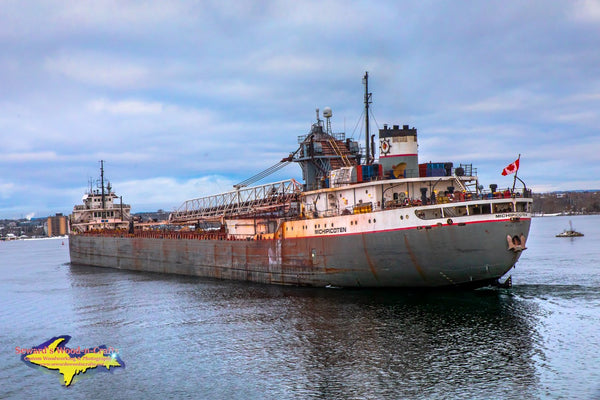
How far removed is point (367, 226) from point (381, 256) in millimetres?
2391

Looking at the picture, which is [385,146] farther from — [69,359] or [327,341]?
[69,359]

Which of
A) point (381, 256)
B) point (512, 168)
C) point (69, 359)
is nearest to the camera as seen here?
point (69, 359)

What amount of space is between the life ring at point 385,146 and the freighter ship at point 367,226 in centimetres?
8

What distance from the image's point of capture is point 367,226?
123 ft

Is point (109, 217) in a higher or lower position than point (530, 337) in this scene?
higher

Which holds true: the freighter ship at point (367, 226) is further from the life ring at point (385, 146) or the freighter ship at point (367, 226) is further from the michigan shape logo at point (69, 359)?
the michigan shape logo at point (69, 359)

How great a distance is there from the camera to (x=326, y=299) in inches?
1505

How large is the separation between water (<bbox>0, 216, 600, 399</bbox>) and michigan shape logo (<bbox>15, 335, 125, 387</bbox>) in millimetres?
719

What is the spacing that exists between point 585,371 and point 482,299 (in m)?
13.5

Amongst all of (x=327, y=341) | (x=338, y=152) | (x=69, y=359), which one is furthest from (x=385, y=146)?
(x=69, y=359)

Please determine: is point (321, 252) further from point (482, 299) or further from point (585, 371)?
point (585, 371)

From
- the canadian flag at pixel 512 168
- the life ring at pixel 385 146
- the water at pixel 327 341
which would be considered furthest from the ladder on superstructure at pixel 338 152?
the canadian flag at pixel 512 168

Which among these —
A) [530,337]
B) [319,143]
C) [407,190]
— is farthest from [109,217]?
[530,337]

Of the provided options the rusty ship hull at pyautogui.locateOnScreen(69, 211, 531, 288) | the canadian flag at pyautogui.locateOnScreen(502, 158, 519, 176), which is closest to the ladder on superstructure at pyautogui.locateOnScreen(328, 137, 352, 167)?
the rusty ship hull at pyautogui.locateOnScreen(69, 211, 531, 288)
